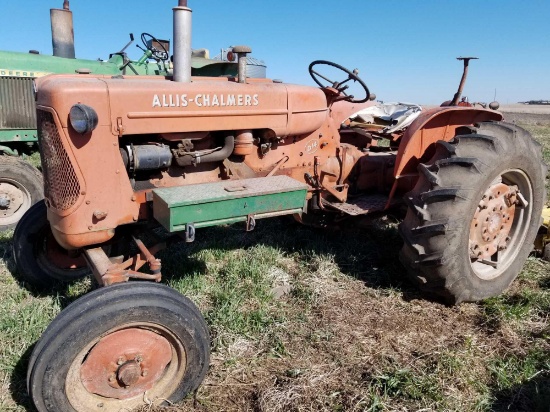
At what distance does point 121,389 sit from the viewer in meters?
2.23

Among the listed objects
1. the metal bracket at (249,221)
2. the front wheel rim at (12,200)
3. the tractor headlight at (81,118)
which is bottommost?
the front wheel rim at (12,200)

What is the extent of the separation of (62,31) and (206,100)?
4.64m

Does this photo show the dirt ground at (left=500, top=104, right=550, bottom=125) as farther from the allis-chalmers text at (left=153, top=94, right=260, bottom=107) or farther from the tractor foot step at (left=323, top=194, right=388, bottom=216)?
the allis-chalmers text at (left=153, top=94, right=260, bottom=107)

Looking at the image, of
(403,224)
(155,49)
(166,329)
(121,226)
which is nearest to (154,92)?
(121,226)

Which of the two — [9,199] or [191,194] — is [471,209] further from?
[9,199]

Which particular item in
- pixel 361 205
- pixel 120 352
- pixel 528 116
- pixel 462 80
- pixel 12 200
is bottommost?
pixel 528 116

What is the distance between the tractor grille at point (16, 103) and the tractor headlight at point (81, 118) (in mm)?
3678

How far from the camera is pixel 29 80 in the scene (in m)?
5.49

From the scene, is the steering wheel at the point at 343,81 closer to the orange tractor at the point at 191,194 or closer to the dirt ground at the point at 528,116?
the orange tractor at the point at 191,194

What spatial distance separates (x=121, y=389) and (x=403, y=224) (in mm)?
1944

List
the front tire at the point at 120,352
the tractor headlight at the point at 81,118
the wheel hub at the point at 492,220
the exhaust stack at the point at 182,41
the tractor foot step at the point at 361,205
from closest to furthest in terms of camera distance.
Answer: the front tire at the point at 120,352 < the tractor headlight at the point at 81,118 < the exhaust stack at the point at 182,41 < the wheel hub at the point at 492,220 < the tractor foot step at the point at 361,205

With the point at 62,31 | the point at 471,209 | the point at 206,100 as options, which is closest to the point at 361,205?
the point at 471,209

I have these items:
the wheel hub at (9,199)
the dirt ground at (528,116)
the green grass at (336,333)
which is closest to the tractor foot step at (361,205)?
the green grass at (336,333)

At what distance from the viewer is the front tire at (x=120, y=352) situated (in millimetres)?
2002
